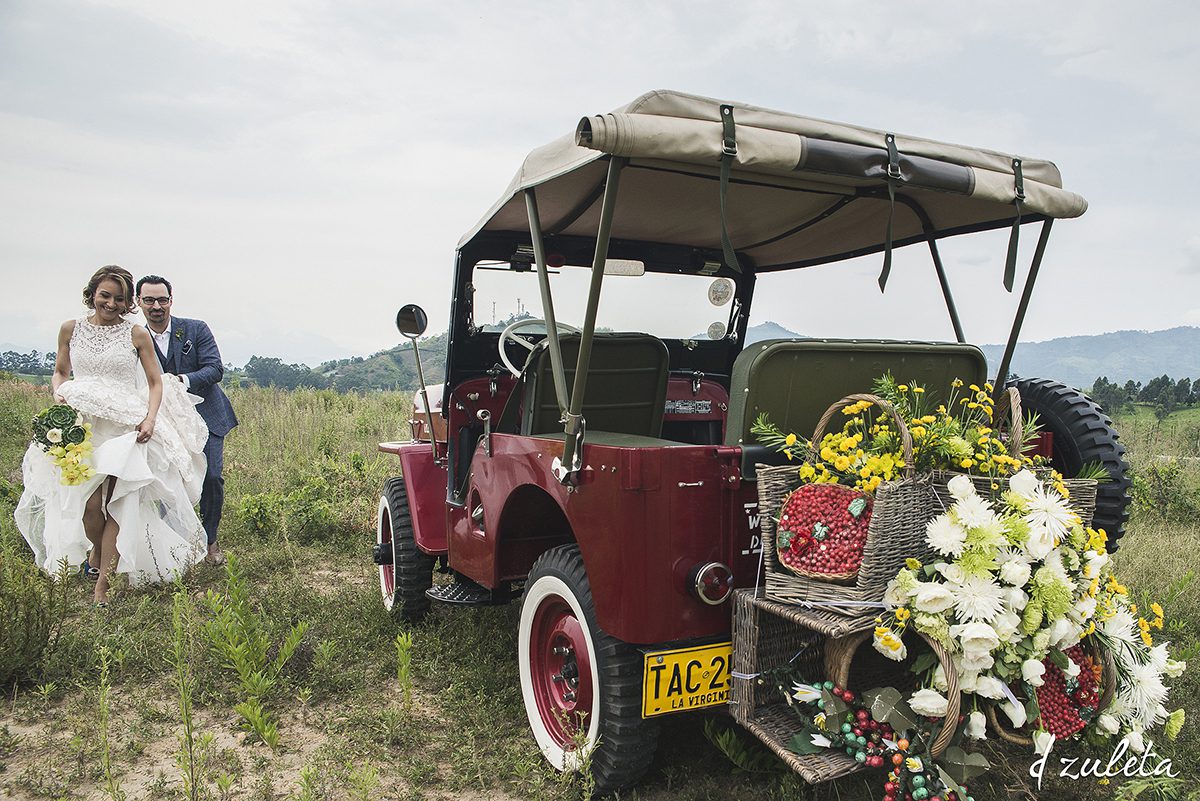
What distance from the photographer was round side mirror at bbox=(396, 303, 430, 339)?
4426mm

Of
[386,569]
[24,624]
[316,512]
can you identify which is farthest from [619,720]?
[316,512]

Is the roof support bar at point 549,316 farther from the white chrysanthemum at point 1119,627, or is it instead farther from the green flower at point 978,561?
the white chrysanthemum at point 1119,627

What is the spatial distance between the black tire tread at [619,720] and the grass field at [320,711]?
214 millimetres

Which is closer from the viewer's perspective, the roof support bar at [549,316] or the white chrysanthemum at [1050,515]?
the white chrysanthemum at [1050,515]

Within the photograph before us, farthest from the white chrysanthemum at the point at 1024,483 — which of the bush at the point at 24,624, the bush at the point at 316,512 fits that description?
the bush at the point at 316,512

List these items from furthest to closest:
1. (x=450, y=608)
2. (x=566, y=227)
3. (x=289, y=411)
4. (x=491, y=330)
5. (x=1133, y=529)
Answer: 1. (x=289, y=411)
2. (x=1133, y=529)
3. (x=450, y=608)
4. (x=491, y=330)
5. (x=566, y=227)

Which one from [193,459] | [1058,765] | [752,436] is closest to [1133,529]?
[1058,765]

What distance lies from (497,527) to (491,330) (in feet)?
4.69

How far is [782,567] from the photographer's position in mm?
2604

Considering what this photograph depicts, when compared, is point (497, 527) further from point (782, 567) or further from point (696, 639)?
point (782, 567)

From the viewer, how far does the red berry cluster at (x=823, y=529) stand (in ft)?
7.83

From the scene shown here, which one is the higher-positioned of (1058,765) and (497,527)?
(497,527)

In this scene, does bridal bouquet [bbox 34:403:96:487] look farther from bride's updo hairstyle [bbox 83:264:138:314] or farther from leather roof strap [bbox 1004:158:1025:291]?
leather roof strap [bbox 1004:158:1025:291]

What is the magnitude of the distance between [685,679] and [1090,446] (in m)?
2.29
